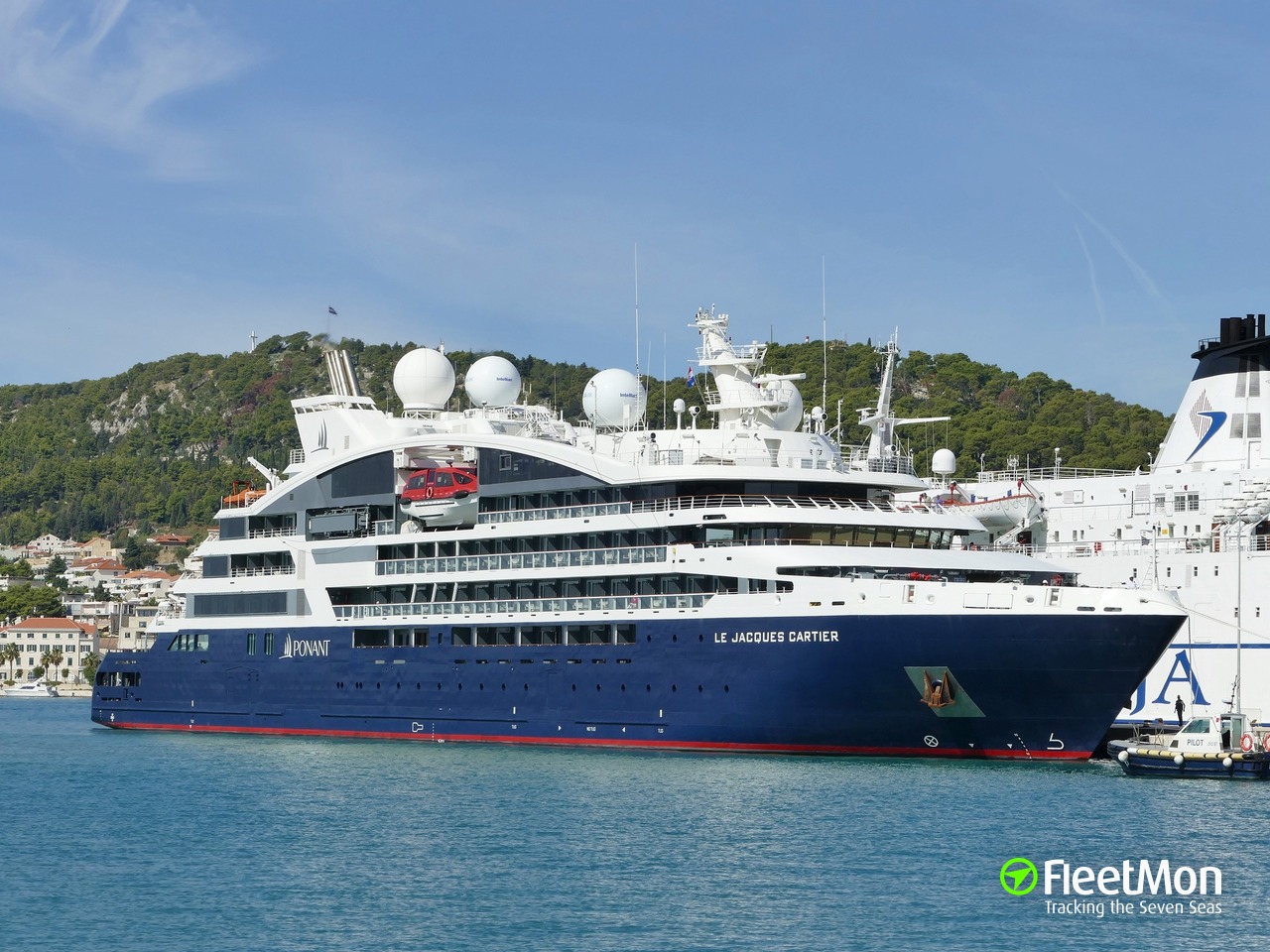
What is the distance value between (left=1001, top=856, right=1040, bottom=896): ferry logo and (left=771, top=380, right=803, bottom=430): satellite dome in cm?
2284

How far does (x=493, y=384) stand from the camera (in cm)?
5406

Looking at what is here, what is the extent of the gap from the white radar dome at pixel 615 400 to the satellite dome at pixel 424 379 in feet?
16.9

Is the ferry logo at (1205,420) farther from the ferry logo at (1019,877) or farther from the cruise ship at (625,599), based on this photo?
the ferry logo at (1019,877)

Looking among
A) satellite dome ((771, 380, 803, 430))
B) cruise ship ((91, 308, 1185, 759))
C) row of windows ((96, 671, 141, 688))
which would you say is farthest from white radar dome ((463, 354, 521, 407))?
row of windows ((96, 671, 141, 688))

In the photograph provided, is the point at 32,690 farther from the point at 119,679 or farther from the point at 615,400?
the point at 615,400

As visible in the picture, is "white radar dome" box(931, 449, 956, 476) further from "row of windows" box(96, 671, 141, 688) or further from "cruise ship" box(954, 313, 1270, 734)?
"row of windows" box(96, 671, 141, 688)

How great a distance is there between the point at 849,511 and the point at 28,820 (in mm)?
21065

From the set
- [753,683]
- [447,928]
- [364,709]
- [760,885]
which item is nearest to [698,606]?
[753,683]

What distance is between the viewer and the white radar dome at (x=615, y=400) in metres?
52.2

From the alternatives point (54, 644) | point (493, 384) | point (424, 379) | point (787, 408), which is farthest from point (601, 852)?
point (54, 644)

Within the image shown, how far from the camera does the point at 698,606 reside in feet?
145

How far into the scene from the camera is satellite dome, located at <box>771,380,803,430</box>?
165 feet

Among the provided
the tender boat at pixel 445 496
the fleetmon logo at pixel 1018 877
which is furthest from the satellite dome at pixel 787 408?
the fleetmon logo at pixel 1018 877

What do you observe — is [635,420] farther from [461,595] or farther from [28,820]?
[28,820]
